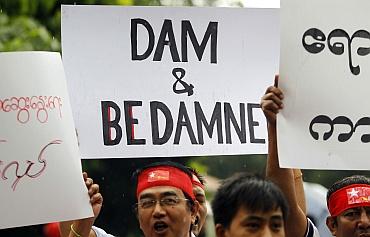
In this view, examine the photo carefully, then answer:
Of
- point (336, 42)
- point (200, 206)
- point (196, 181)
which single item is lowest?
point (200, 206)

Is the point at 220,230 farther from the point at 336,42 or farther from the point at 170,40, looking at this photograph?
the point at 170,40

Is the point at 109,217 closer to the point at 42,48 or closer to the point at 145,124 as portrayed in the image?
the point at 42,48

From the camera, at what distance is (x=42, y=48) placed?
10156mm

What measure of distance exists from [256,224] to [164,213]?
1104mm

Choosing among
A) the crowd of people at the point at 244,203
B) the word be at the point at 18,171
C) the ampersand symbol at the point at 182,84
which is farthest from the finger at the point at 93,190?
the ampersand symbol at the point at 182,84

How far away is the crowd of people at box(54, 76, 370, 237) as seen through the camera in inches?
235

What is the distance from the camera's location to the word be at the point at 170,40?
753 centimetres

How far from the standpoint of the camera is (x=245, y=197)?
602 cm

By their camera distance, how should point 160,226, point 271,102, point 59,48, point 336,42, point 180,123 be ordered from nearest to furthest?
point 271,102
point 336,42
point 160,226
point 180,123
point 59,48

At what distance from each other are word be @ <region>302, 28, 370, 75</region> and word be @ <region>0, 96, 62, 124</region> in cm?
105

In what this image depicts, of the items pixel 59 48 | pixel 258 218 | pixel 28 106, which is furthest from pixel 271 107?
pixel 59 48

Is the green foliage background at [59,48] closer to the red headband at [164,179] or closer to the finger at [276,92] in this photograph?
the red headband at [164,179]

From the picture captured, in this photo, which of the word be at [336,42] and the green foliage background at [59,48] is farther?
the green foliage background at [59,48]

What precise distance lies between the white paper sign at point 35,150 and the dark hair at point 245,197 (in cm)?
73
